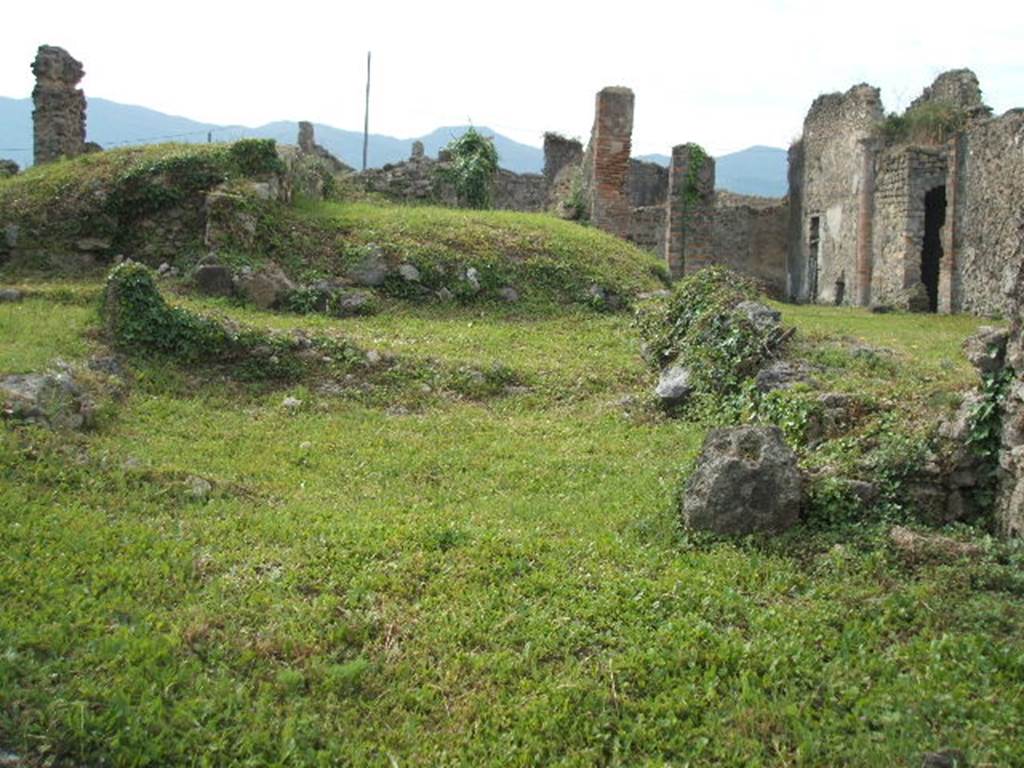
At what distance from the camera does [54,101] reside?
63.1 ft

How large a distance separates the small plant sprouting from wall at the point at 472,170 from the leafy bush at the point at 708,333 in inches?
371

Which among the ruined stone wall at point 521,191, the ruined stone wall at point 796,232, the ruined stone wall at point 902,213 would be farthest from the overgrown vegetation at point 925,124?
the ruined stone wall at point 521,191

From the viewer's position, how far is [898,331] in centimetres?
1398

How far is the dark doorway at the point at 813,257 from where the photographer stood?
26.5 meters

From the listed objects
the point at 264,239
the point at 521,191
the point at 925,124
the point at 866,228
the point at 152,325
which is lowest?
the point at 152,325

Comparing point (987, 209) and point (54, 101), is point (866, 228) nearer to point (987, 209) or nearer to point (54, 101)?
point (987, 209)

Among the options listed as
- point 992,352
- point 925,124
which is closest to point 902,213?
point 925,124

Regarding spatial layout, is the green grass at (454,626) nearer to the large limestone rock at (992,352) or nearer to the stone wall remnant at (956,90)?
the large limestone rock at (992,352)

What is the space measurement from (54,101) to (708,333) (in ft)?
51.4

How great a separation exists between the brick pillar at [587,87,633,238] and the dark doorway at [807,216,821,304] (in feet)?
30.1

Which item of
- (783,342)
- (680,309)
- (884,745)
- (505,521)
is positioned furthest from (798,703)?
(680,309)

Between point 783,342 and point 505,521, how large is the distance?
4.15m

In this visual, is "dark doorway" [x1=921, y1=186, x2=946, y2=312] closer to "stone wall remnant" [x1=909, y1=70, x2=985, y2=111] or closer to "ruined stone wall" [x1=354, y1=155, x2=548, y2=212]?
"stone wall remnant" [x1=909, y1=70, x2=985, y2=111]

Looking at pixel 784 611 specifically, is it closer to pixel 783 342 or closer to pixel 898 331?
pixel 783 342
